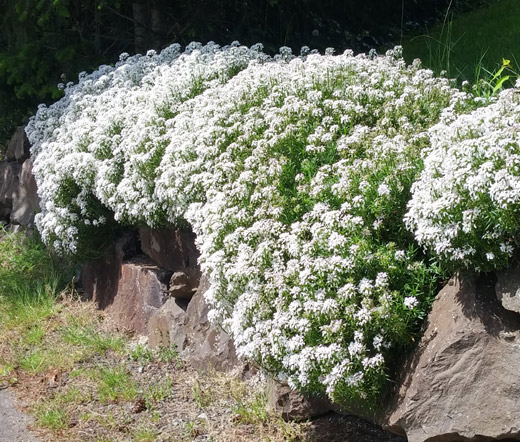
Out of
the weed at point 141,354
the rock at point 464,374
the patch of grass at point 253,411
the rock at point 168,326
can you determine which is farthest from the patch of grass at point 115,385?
the rock at point 464,374

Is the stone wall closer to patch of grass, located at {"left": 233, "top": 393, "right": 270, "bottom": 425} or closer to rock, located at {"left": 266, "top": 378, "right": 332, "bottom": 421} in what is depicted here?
patch of grass, located at {"left": 233, "top": 393, "right": 270, "bottom": 425}

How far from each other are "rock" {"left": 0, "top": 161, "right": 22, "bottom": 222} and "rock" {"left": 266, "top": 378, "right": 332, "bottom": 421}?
6.34 m

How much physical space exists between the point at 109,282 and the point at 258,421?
3.02m

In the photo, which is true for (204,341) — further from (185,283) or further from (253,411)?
(253,411)

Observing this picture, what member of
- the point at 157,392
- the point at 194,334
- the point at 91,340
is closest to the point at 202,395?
the point at 157,392

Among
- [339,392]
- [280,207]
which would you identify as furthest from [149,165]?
[339,392]

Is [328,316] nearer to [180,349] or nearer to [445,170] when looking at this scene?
[445,170]

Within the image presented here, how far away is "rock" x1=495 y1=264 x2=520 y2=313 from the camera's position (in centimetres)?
362

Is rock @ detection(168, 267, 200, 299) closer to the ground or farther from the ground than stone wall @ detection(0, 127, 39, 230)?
closer to the ground

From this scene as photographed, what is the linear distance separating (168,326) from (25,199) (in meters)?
4.14

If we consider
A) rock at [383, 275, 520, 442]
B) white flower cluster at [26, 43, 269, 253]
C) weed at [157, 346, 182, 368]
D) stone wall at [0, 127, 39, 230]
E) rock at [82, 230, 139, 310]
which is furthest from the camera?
stone wall at [0, 127, 39, 230]

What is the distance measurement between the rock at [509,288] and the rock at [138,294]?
354 centimetres

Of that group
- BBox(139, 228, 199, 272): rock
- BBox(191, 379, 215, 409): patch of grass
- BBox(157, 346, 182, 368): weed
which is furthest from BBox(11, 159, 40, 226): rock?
BBox(191, 379, 215, 409): patch of grass

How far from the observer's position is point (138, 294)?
6.89 meters
